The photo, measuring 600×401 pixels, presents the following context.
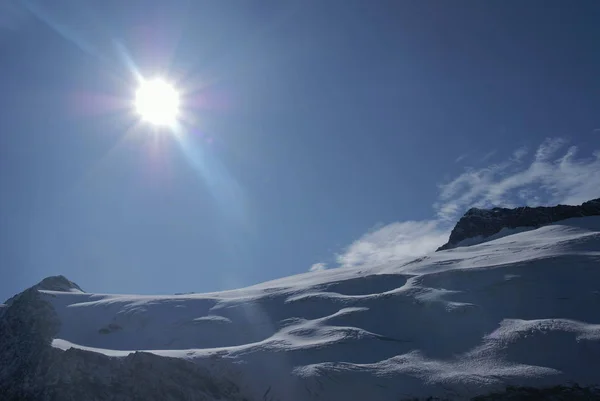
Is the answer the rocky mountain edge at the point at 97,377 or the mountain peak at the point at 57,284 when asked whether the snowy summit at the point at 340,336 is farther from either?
the mountain peak at the point at 57,284

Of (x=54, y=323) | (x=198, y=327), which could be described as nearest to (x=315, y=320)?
(x=198, y=327)

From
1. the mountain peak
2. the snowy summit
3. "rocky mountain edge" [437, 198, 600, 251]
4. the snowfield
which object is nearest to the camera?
the snowy summit

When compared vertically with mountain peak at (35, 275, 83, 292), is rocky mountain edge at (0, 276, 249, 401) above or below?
below

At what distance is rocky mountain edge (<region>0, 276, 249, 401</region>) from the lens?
2688 centimetres

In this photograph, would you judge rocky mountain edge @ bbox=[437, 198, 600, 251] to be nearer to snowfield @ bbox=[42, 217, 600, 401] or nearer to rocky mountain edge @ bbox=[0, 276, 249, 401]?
snowfield @ bbox=[42, 217, 600, 401]

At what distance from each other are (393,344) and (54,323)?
89.1ft

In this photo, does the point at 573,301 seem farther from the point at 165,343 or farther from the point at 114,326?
the point at 114,326

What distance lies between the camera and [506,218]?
8081 cm

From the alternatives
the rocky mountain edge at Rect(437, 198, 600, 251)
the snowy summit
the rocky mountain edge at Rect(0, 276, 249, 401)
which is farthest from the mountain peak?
the rocky mountain edge at Rect(437, 198, 600, 251)

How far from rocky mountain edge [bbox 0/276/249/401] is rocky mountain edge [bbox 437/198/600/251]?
6059 centimetres

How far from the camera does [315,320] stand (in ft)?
130

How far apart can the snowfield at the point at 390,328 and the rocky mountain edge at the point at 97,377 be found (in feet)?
5.29

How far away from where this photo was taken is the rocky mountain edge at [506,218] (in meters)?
73.0

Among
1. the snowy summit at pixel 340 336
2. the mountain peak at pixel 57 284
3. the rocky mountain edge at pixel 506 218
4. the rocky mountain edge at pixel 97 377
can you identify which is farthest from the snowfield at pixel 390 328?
the rocky mountain edge at pixel 506 218
